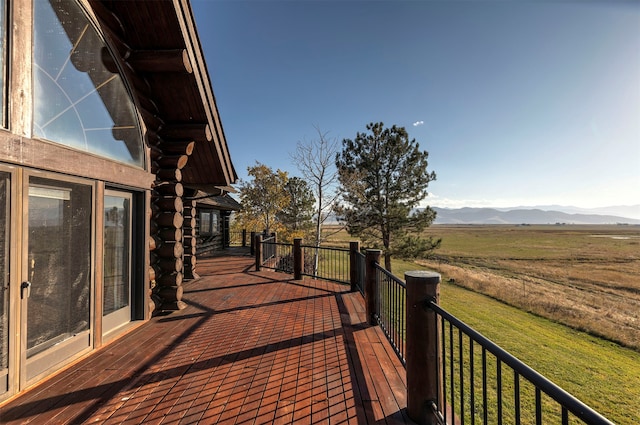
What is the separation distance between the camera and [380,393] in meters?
2.53

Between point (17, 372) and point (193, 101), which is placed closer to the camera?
point (17, 372)

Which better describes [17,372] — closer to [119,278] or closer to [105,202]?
[119,278]

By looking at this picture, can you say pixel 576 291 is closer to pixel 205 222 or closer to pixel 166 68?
pixel 205 222

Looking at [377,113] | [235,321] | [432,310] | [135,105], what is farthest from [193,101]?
[377,113]

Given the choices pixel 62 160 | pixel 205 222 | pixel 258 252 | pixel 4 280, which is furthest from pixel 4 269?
pixel 205 222

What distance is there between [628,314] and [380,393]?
62.0ft

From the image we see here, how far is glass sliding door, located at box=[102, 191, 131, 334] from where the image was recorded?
3611 mm

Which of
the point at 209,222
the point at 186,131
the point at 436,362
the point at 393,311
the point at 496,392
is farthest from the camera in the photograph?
the point at 209,222

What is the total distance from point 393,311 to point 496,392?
515 centimetres

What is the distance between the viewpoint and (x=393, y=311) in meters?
3.66

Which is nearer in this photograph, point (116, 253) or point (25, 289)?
point (25, 289)

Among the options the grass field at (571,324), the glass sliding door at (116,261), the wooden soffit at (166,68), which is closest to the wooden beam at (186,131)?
the wooden soffit at (166,68)

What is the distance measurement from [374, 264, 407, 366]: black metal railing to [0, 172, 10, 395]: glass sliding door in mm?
3645

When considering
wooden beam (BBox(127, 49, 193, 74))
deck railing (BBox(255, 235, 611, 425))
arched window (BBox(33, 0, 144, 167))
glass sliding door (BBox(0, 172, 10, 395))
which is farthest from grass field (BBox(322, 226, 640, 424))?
arched window (BBox(33, 0, 144, 167))
